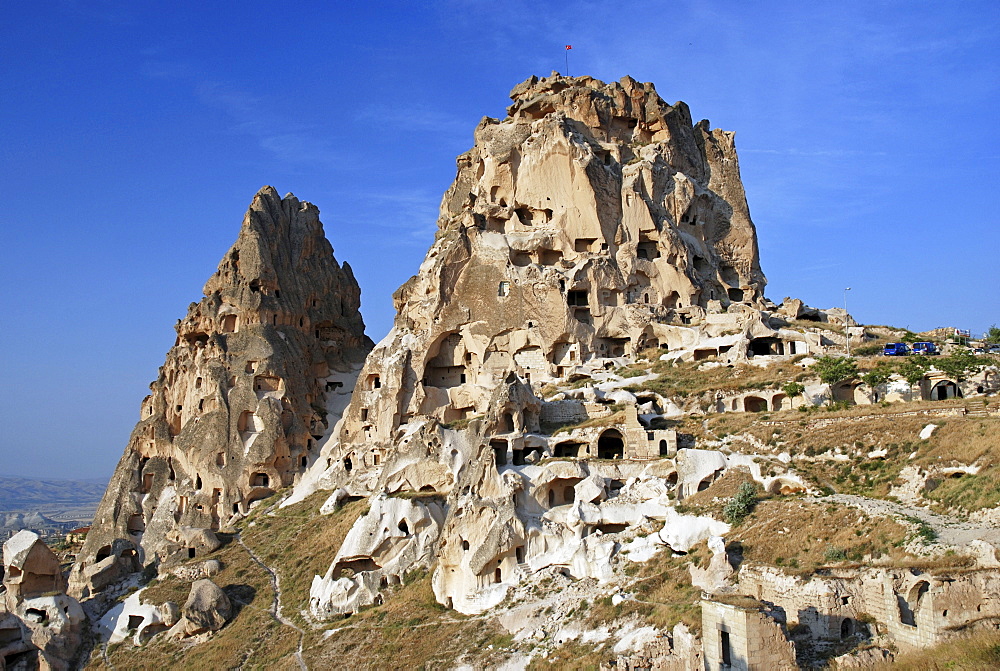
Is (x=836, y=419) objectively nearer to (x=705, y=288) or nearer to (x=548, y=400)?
(x=548, y=400)

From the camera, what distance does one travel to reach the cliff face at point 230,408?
2554 inches

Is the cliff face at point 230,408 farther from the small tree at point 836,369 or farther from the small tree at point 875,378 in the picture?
the small tree at point 875,378

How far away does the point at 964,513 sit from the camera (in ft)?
106

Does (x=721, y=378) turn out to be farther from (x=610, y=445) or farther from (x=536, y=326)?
(x=536, y=326)

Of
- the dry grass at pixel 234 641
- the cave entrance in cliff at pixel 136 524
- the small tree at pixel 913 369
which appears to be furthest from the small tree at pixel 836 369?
the cave entrance in cliff at pixel 136 524

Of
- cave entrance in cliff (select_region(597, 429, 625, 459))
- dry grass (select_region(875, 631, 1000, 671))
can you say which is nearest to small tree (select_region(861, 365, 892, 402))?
cave entrance in cliff (select_region(597, 429, 625, 459))

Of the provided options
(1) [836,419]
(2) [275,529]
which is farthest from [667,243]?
(2) [275,529]

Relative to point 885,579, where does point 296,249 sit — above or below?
above

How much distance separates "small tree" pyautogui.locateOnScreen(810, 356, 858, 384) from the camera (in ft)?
176

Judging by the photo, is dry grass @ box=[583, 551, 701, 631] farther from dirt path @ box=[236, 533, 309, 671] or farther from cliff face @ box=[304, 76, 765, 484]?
cliff face @ box=[304, 76, 765, 484]

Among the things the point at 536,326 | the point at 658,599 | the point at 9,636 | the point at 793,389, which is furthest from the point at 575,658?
the point at 536,326

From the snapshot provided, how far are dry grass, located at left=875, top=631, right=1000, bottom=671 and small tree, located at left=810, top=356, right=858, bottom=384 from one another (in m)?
29.7

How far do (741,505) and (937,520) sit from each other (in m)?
7.70

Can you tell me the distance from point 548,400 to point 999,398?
24.4m
